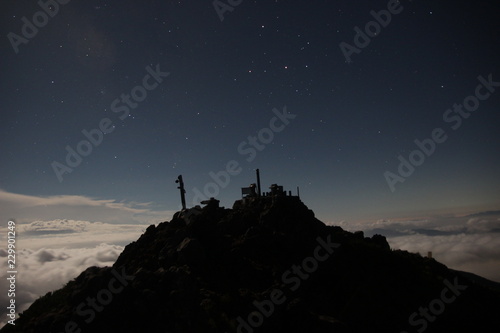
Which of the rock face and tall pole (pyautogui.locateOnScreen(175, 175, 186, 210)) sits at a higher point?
tall pole (pyautogui.locateOnScreen(175, 175, 186, 210))

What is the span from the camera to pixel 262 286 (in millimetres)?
20375

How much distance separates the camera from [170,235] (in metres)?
26.6

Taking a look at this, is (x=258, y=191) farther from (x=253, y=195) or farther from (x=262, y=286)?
(x=262, y=286)

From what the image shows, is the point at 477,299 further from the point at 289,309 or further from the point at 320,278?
the point at 289,309

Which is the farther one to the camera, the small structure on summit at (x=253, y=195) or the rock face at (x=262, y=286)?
the small structure on summit at (x=253, y=195)

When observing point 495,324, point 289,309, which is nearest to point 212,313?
point 289,309

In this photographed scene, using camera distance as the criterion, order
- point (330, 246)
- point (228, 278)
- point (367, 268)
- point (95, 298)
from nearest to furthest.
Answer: point (95, 298) → point (228, 278) → point (367, 268) → point (330, 246)

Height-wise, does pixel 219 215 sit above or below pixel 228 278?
above

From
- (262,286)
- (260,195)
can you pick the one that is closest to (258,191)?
(260,195)

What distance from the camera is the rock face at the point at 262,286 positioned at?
1653 cm

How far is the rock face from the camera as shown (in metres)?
16.5

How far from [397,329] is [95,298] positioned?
2141 centimetres

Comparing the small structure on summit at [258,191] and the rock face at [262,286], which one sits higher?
the small structure on summit at [258,191]

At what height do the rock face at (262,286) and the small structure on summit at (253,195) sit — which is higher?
the small structure on summit at (253,195)
